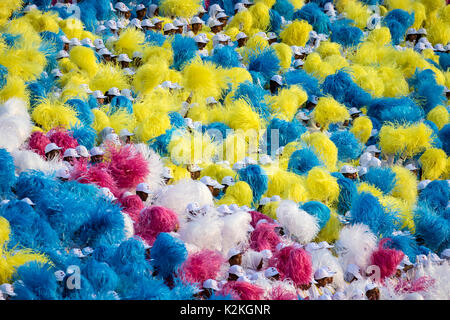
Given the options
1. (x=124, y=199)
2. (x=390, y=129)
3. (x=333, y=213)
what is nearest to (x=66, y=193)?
(x=124, y=199)

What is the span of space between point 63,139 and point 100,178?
0.34 meters

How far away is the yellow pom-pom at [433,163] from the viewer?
5082 millimetres

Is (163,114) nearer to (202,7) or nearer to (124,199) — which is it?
(124,199)

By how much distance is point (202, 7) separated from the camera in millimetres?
5977

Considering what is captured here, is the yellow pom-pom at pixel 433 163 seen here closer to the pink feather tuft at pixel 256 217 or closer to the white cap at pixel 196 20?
the pink feather tuft at pixel 256 217

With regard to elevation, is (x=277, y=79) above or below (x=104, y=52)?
below

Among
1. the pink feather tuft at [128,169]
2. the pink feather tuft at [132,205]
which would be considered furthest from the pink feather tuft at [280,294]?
the pink feather tuft at [128,169]

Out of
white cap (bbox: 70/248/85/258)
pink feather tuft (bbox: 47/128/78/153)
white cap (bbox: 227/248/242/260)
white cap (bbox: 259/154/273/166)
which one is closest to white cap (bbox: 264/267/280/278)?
white cap (bbox: 227/248/242/260)

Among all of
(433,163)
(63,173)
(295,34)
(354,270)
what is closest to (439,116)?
(433,163)

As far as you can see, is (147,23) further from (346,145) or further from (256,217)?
(256,217)

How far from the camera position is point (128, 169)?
170 inches

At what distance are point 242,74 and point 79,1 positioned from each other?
128cm

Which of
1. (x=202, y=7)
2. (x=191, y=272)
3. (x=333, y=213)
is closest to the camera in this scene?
(x=191, y=272)

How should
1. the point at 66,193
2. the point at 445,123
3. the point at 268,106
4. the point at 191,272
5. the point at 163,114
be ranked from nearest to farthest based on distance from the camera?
the point at 191,272
the point at 66,193
the point at 163,114
the point at 268,106
the point at 445,123
